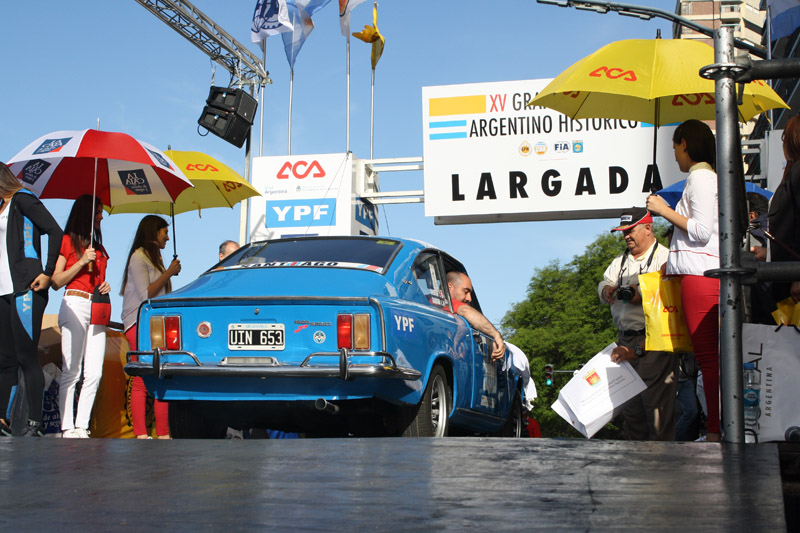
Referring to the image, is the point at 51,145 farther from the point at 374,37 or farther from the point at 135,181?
the point at 374,37

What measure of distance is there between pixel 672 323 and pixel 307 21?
15.8m

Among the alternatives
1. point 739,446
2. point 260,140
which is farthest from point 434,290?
point 260,140

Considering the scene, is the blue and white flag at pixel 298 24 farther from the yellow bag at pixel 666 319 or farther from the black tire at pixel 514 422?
the yellow bag at pixel 666 319

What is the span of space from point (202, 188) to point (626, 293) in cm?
595

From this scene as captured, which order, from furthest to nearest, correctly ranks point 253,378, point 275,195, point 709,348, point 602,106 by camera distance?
point 275,195 → point 602,106 → point 253,378 → point 709,348

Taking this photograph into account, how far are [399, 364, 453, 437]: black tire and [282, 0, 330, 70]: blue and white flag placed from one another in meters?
14.1

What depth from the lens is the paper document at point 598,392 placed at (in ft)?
20.0

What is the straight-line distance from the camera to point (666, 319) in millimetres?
5133

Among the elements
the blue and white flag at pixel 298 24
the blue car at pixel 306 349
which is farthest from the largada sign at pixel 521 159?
the blue car at pixel 306 349

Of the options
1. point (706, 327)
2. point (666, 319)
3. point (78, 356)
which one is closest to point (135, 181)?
point (78, 356)

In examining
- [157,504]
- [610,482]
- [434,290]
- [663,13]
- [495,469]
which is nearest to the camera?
[157,504]

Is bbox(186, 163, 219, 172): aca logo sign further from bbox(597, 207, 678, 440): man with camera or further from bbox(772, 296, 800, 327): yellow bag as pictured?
bbox(772, 296, 800, 327): yellow bag

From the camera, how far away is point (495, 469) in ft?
8.29

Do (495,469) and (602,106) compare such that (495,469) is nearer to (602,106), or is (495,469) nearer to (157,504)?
(157,504)
